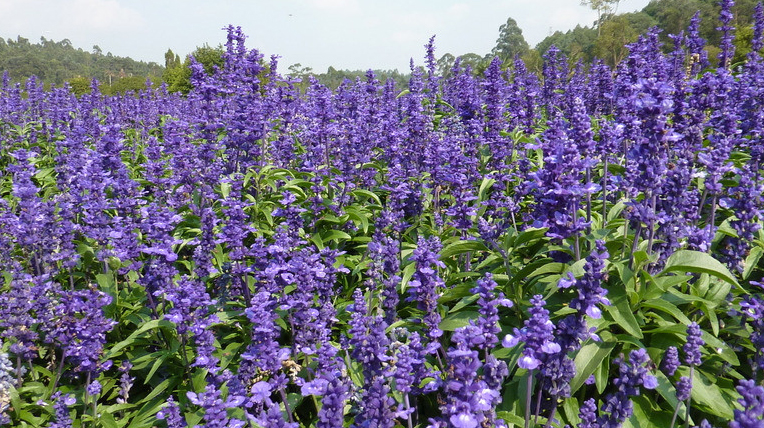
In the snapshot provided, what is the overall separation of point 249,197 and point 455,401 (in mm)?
4735

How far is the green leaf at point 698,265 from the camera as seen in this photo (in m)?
3.41

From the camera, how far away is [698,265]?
348cm

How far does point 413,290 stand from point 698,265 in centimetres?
204

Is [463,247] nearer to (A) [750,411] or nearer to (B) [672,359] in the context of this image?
(B) [672,359]

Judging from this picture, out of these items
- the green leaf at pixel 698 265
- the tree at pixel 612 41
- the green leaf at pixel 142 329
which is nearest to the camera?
the green leaf at pixel 698 265

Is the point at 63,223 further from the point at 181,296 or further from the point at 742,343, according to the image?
the point at 742,343

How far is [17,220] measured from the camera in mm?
5477

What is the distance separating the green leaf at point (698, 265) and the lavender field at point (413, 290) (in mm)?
15

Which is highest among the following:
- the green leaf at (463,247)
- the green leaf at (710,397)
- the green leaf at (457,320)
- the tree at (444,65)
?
the tree at (444,65)

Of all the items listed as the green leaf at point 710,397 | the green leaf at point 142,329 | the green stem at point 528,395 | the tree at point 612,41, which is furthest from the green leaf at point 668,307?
the tree at point 612,41

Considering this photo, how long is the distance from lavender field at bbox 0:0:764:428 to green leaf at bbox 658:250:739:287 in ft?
0.05

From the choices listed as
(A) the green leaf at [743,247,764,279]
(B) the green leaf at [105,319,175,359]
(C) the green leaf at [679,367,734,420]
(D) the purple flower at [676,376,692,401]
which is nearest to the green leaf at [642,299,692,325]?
(C) the green leaf at [679,367,734,420]

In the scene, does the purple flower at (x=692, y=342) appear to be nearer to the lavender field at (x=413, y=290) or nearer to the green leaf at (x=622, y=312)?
the lavender field at (x=413, y=290)

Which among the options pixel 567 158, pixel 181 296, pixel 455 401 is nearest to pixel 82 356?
pixel 181 296
